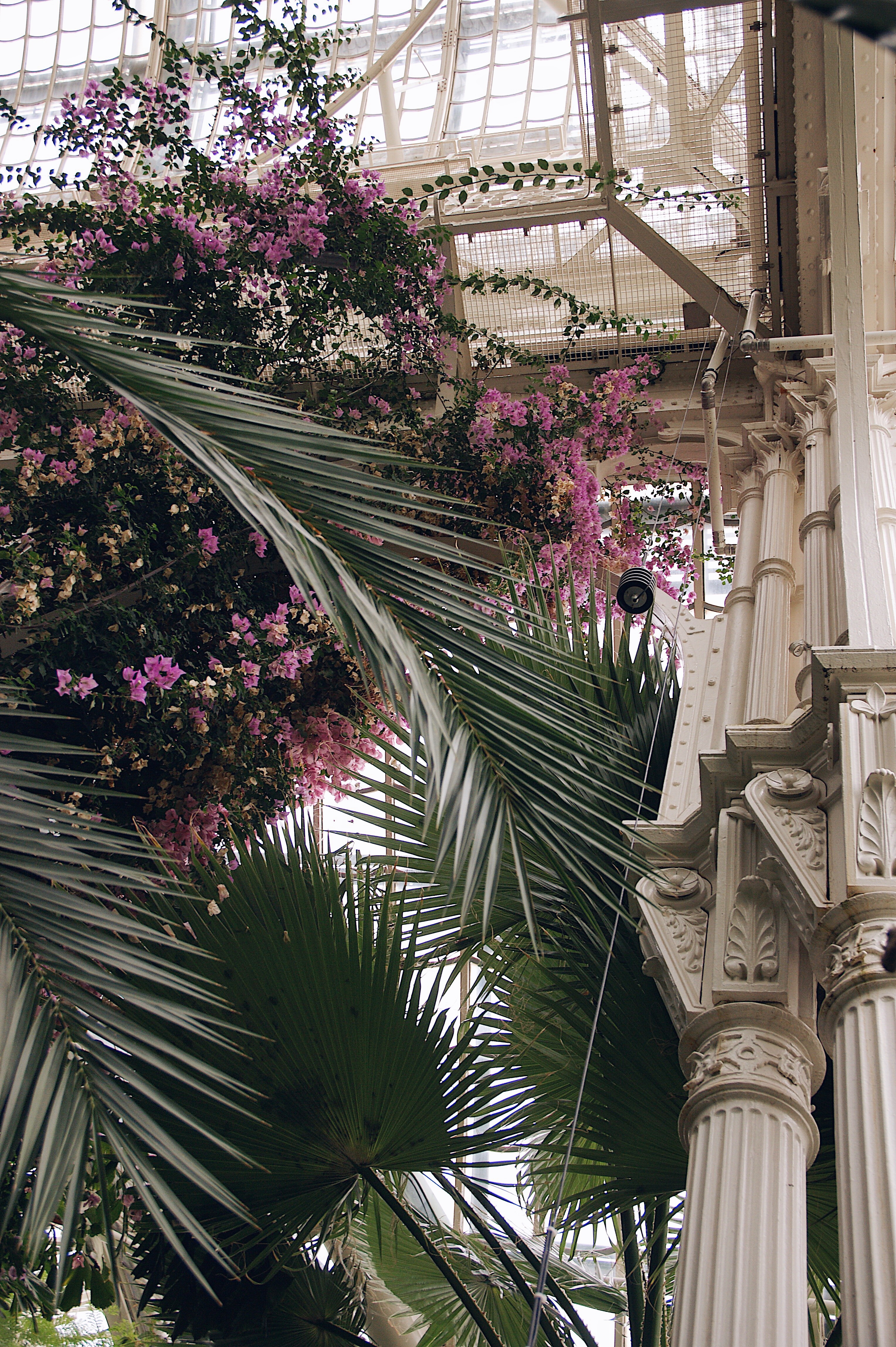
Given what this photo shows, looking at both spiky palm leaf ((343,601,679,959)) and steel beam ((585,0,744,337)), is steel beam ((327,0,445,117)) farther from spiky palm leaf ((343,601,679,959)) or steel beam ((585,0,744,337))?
spiky palm leaf ((343,601,679,959))

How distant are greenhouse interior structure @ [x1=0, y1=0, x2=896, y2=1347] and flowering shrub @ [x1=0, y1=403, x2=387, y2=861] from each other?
0.07ft

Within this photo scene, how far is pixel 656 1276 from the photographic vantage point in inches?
148

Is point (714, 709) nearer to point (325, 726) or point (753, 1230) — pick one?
point (325, 726)

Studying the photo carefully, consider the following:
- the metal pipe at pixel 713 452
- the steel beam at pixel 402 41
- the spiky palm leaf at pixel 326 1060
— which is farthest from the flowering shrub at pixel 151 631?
the steel beam at pixel 402 41

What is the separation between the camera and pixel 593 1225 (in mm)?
3836

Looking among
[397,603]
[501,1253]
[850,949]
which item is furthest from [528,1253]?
[397,603]

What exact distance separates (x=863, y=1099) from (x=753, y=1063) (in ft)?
1.34

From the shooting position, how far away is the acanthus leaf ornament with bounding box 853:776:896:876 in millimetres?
2594

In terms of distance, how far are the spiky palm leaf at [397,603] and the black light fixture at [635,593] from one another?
7.39 feet

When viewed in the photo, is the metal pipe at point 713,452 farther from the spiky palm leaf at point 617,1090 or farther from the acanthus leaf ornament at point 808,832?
the acanthus leaf ornament at point 808,832

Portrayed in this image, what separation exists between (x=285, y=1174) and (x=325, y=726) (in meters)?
2.36

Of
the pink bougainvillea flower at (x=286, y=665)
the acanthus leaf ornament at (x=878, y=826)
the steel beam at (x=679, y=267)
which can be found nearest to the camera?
the acanthus leaf ornament at (x=878, y=826)

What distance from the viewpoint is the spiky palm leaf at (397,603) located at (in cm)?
227

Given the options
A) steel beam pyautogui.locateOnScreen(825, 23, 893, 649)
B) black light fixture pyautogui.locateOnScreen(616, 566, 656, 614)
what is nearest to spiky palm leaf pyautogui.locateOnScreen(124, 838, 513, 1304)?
steel beam pyautogui.locateOnScreen(825, 23, 893, 649)
